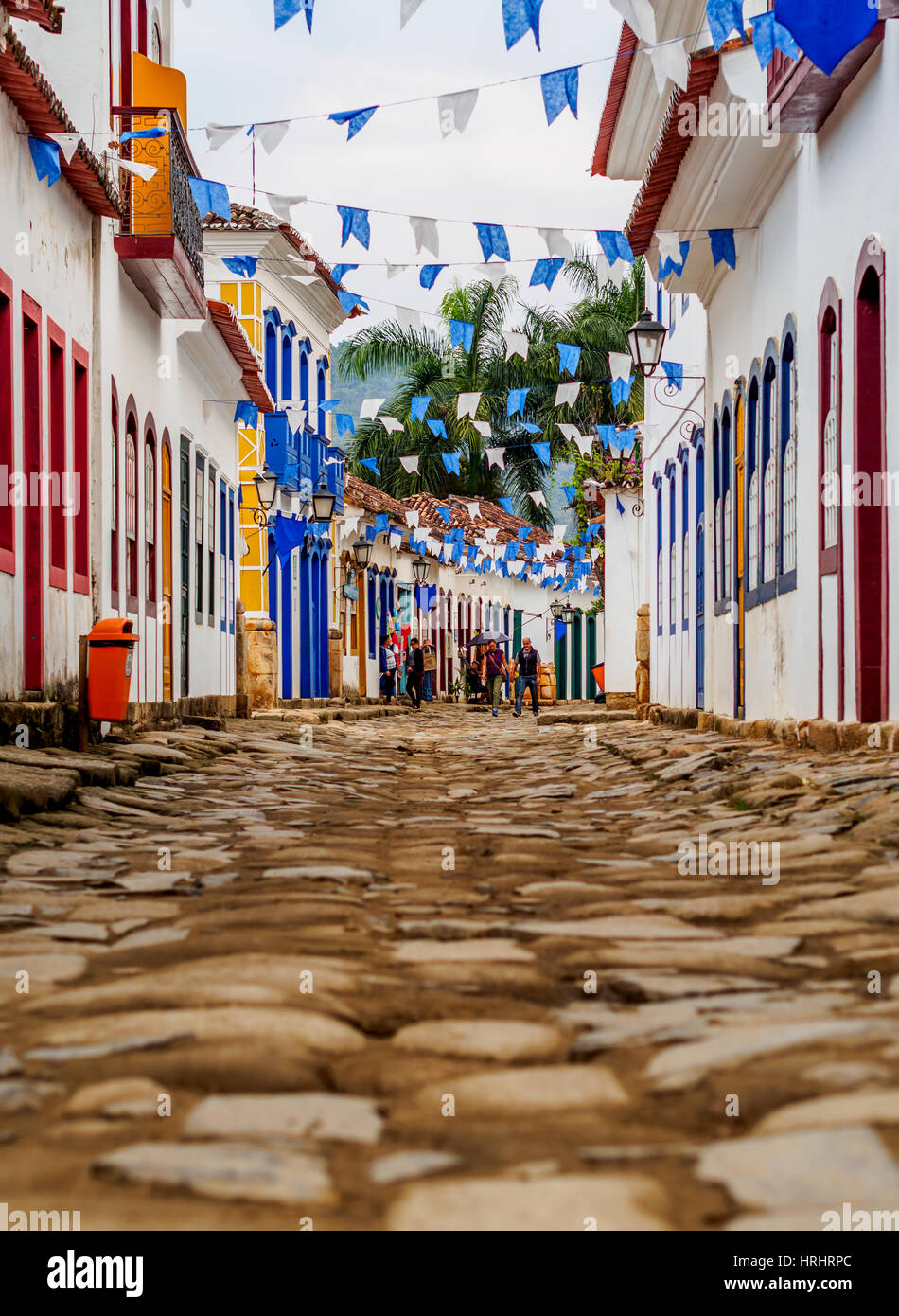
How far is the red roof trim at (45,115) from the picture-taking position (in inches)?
349

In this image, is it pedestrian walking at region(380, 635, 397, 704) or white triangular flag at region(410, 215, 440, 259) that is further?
pedestrian walking at region(380, 635, 397, 704)

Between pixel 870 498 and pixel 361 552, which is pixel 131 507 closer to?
pixel 870 498

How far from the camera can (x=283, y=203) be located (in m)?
12.9

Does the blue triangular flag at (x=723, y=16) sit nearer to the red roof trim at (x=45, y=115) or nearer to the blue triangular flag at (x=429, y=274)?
the red roof trim at (x=45, y=115)

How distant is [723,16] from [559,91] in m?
1.58

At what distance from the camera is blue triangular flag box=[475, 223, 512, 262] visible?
12.8 meters

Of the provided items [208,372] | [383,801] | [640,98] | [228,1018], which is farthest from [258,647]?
[228,1018]

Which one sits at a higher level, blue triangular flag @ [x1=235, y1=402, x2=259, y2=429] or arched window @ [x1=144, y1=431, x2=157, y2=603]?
blue triangular flag @ [x1=235, y1=402, x2=259, y2=429]

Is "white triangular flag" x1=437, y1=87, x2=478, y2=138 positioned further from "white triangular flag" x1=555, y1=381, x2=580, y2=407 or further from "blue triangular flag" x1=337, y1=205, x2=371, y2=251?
"white triangular flag" x1=555, y1=381, x2=580, y2=407

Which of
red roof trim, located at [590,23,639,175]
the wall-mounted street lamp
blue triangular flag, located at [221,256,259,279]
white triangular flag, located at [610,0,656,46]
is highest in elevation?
red roof trim, located at [590,23,639,175]

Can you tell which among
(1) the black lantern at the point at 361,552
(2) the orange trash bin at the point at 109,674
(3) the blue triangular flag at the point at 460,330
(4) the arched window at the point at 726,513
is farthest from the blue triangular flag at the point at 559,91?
(1) the black lantern at the point at 361,552

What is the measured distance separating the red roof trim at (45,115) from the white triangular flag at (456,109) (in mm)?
2424

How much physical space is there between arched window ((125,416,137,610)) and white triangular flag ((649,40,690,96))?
231 inches

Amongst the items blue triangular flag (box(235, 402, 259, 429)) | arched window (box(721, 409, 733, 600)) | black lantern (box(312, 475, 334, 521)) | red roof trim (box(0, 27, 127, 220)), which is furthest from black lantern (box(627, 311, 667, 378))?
black lantern (box(312, 475, 334, 521))
